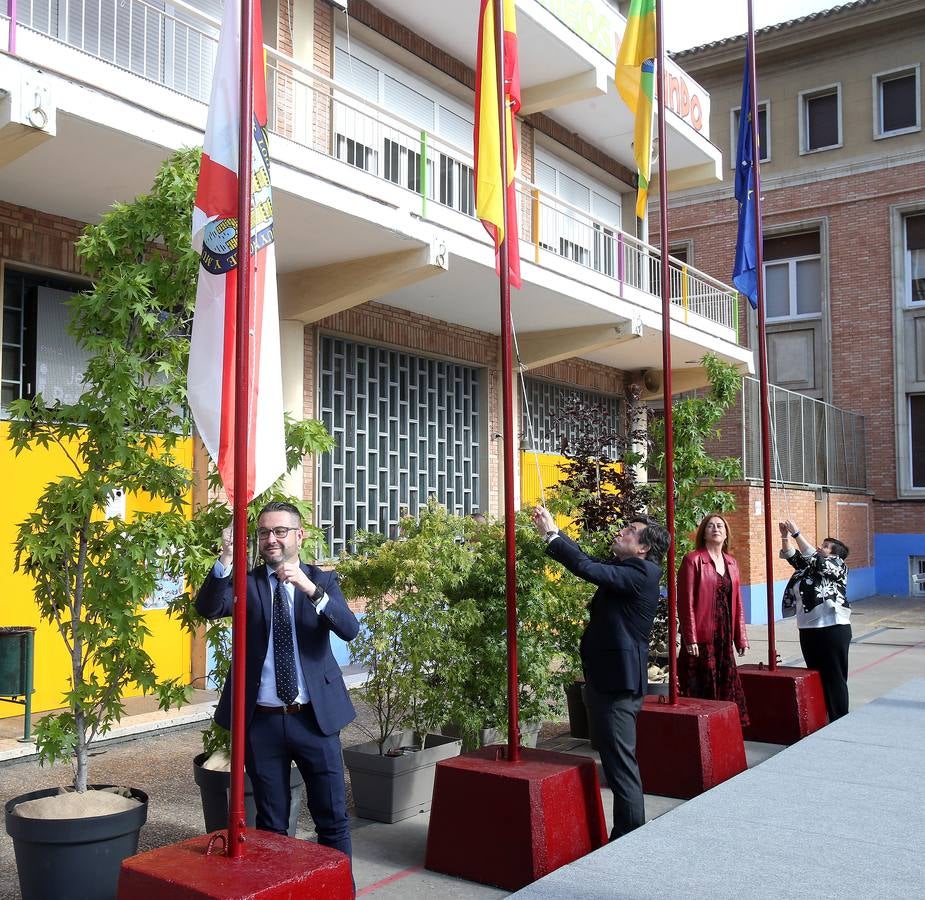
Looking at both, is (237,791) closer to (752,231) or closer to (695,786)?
(695,786)

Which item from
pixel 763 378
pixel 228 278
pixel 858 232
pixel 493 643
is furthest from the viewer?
pixel 858 232

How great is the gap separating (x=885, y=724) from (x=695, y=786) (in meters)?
2.55

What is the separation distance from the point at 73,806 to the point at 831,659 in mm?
6213

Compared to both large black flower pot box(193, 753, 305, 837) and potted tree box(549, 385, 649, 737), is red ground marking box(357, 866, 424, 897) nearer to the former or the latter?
large black flower pot box(193, 753, 305, 837)

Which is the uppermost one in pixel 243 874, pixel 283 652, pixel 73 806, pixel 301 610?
pixel 301 610

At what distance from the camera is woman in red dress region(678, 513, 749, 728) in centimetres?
736

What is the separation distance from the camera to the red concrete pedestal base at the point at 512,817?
4.71 metres

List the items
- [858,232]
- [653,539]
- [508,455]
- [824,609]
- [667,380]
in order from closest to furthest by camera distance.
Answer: [508,455] → [653,539] → [667,380] → [824,609] → [858,232]

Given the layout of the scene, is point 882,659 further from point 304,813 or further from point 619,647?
point 304,813

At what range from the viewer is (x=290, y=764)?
4102mm

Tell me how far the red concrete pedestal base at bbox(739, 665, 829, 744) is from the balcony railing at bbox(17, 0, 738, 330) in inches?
230

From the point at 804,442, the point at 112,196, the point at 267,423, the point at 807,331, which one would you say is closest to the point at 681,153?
the point at 804,442

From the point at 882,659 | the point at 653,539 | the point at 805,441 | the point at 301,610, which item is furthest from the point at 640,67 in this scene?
the point at 805,441

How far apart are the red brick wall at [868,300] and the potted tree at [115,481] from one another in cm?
2187
